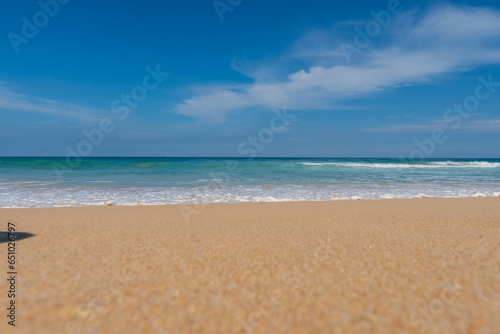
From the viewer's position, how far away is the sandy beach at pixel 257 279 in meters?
2.13

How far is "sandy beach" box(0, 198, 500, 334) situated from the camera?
2.13m

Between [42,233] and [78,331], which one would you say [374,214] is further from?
[42,233]

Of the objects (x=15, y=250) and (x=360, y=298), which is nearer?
(x=360, y=298)

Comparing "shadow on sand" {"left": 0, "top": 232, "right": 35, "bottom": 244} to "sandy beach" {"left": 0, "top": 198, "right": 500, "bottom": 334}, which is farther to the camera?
"shadow on sand" {"left": 0, "top": 232, "right": 35, "bottom": 244}

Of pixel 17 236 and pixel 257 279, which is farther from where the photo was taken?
pixel 17 236

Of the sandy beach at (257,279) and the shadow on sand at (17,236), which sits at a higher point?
the sandy beach at (257,279)

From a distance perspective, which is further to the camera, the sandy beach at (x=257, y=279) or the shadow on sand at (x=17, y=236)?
the shadow on sand at (x=17, y=236)

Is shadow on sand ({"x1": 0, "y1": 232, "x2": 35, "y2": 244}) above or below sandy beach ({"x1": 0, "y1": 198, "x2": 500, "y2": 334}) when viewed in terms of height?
below

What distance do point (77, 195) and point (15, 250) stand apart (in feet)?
25.1

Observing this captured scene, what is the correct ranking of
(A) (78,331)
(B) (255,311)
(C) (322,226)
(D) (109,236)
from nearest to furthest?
(A) (78,331), (B) (255,311), (D) (109,236), (C) (322,226)

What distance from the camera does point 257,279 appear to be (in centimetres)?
281

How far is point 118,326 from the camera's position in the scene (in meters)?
2.09

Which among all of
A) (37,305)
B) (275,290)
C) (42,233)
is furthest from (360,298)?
(42,233)

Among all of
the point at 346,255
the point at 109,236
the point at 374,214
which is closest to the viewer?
the point at 346,255
